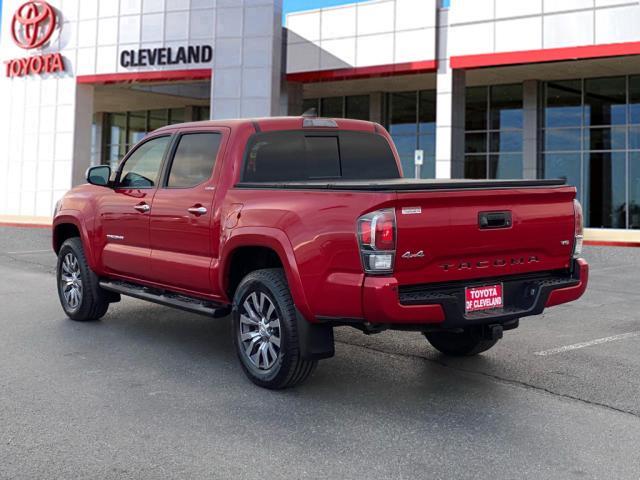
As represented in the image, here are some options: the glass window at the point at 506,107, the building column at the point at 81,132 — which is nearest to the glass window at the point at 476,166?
the glass window at the point at 506,107

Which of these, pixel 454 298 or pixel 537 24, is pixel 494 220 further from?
pixel 537 24

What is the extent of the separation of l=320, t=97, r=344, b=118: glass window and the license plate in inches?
992

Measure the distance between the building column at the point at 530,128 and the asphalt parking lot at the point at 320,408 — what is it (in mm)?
18113

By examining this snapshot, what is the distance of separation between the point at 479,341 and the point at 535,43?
51.6ft

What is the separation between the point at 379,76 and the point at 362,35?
4.81 feet

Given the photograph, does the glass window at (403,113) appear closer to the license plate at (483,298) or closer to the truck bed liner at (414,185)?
the truck bed liner at (414,185)

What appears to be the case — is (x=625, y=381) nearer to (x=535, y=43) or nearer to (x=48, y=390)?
(x=48, y=390)

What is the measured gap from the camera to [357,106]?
29.0 metres

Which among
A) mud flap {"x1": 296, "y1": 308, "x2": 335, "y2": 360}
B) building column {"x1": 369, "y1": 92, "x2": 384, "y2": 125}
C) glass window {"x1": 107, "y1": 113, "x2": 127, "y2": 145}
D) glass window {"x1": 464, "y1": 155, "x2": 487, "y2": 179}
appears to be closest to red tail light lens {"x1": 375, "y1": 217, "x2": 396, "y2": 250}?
mud flap {"x1": 296, "y1": 308, "x2": 335, "y2": 360}

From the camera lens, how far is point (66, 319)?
788 centimetres

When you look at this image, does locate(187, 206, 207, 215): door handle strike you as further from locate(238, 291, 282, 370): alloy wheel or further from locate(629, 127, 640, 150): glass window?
locate(629, 127, 640, 150): glass window

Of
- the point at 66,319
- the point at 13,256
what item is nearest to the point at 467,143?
the point at 13,256

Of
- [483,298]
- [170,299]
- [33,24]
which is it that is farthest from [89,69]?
[483,298]

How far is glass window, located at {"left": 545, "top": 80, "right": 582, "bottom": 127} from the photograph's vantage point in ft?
80.4
